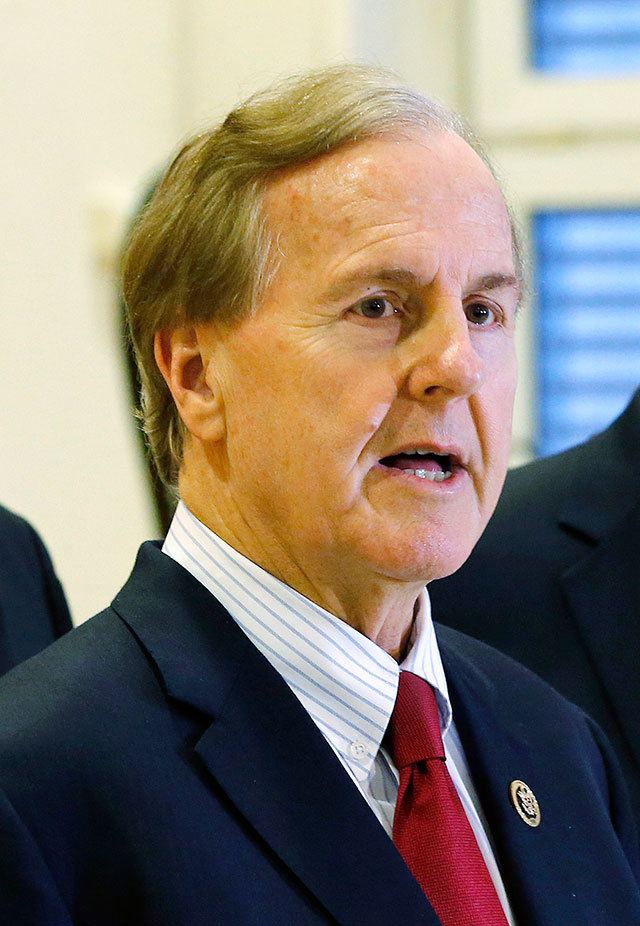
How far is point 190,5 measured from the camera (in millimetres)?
3318

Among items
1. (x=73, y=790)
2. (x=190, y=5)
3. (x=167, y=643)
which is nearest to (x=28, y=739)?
(x=73, y=790)

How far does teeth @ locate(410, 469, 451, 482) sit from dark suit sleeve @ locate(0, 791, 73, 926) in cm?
44

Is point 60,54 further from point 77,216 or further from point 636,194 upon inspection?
point 636,194

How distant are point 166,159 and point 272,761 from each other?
5.10ft

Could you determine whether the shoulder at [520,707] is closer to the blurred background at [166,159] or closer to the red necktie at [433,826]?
the red necktie at [433,826]

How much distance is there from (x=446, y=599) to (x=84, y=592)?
1445 millimetres

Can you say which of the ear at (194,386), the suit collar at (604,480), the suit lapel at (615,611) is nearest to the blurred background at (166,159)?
the suit collar at (604,480)

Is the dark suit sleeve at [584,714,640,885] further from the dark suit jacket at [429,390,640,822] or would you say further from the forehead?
the forehead

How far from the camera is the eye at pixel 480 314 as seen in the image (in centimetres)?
136

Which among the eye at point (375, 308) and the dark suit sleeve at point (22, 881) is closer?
the dark suit sleeve at point (22, 881)

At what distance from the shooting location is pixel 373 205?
49.9 inches

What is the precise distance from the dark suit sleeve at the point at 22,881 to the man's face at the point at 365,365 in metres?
0.36

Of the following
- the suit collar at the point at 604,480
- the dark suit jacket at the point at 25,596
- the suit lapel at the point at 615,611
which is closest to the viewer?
the dark suit jacket at the point at 25,596

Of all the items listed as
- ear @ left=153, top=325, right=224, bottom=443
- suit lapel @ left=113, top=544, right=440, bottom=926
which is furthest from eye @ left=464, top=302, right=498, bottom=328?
suit lapel @ left=113, top=544, right=440, bottom=926
